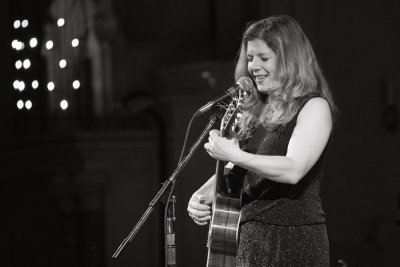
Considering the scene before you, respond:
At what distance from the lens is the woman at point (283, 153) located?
6.82 ft

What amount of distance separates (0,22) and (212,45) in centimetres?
145

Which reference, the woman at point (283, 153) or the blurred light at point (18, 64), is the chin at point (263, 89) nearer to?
the woman at point (283, 153)

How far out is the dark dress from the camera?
7.05ft

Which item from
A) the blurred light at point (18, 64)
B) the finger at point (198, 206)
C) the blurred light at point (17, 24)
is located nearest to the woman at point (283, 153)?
the finger at point (198, 206)

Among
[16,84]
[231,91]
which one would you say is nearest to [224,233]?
[231,91]

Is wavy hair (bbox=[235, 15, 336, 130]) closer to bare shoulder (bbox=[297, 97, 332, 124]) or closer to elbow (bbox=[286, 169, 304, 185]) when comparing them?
bare shoulder (bbox=[297, 97, 332, 124])

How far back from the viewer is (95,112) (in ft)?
17.5

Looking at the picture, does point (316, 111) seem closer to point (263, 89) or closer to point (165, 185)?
point (263, 89)

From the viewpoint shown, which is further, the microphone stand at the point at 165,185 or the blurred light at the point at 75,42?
the blurred light at the point at 75,42

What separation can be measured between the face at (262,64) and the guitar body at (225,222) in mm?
120

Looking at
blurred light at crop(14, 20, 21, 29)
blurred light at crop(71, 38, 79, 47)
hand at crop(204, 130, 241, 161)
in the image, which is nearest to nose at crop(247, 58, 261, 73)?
hand at crop(204, 130, 241, 161)

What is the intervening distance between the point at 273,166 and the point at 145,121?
3365 mm

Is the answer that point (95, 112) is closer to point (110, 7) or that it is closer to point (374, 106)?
point (110, 7)

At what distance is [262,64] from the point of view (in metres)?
2.24
